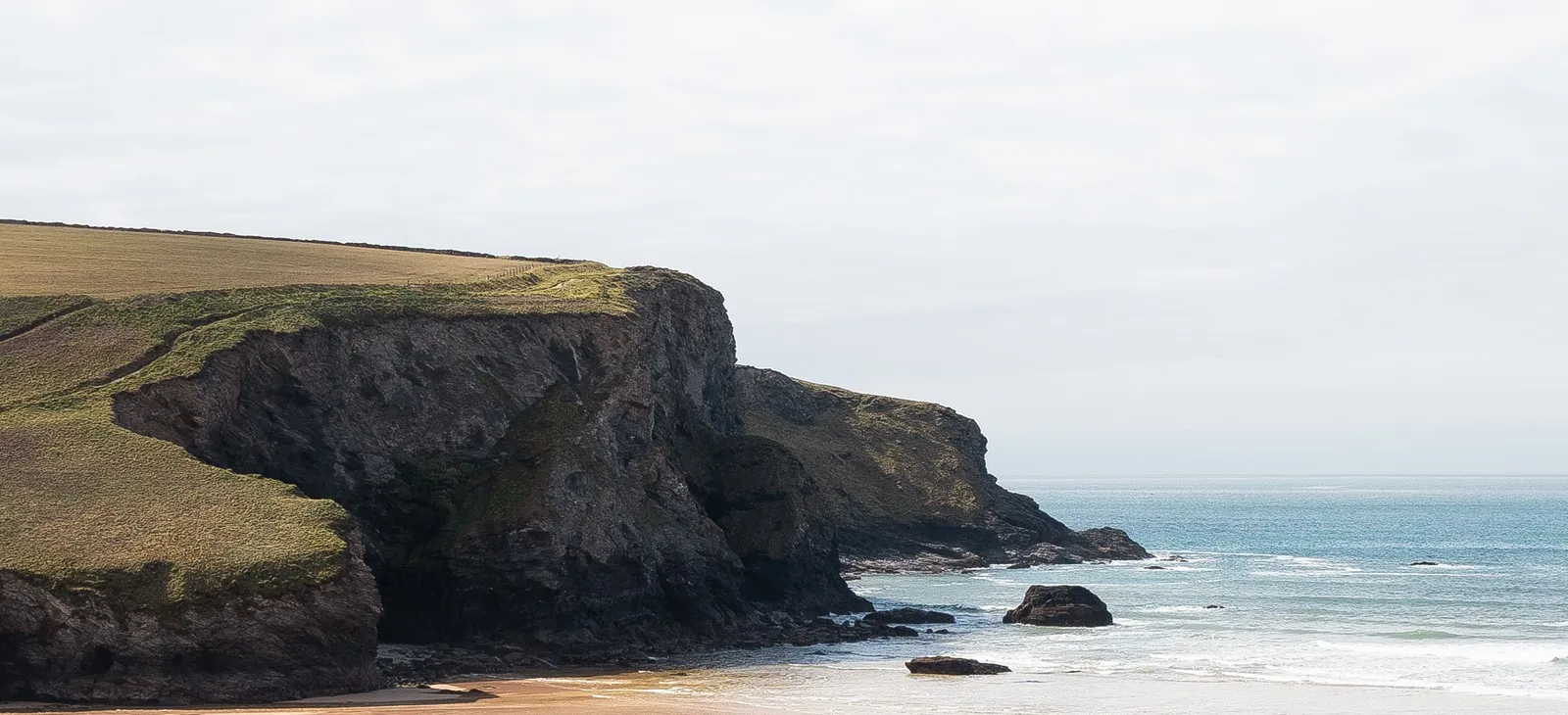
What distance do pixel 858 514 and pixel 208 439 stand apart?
214 ft

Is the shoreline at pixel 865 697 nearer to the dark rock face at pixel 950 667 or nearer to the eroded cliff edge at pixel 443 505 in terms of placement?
the dark rock face at pixel 950 667

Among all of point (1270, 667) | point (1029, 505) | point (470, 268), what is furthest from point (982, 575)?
point (1270, 667)

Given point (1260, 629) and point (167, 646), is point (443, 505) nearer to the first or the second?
point (167, 646)

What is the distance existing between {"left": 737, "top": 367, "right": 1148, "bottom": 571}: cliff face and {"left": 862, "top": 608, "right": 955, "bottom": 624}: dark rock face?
1171 inches

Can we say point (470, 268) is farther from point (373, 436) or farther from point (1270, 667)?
point (1270, 667)

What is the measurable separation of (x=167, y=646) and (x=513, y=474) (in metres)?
19.9

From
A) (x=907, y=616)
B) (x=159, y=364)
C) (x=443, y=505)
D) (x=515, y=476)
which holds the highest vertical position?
(x=159, y=364)

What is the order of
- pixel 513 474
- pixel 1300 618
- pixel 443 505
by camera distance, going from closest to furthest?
1. pixel 443 505
2. pixel 513 474
3. pixel 1300 618

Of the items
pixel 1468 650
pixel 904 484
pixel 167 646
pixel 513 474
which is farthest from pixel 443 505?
pixel 904 484

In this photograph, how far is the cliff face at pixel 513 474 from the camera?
56.5 metres

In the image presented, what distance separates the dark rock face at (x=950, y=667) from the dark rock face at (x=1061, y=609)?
657 inches

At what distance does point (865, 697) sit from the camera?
4750 cm

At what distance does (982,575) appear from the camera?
101812 millimetres

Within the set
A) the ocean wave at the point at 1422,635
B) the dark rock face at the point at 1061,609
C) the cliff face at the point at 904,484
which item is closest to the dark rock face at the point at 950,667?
the dark rock face at the point at 1061,609
